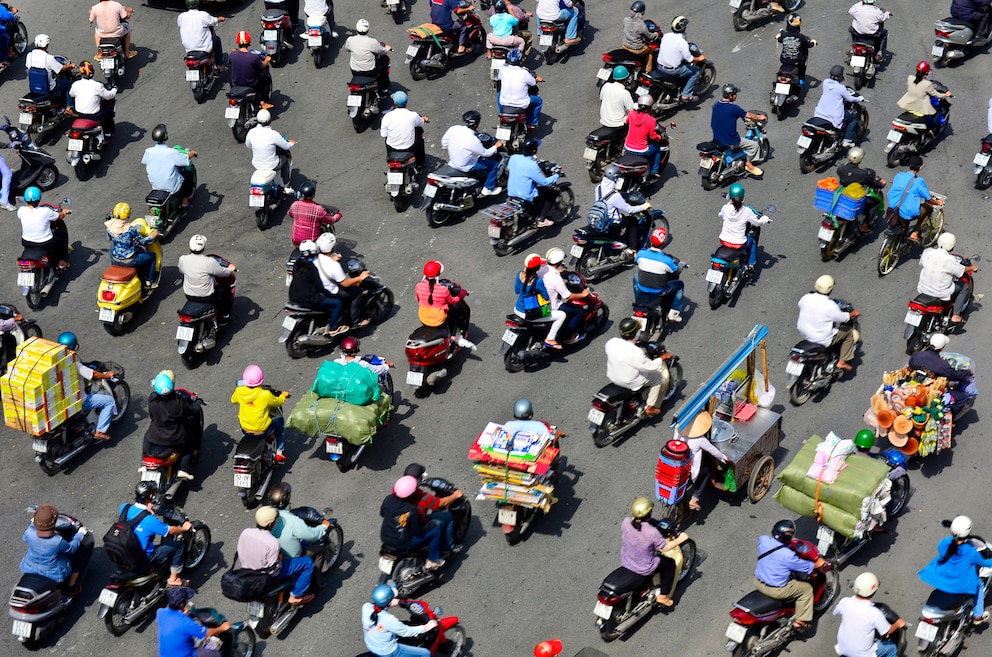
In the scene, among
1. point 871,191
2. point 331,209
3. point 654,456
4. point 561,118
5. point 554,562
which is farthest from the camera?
point 561,118

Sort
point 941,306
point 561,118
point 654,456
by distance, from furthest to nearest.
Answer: point 561,118
point 941,306
point 654,456

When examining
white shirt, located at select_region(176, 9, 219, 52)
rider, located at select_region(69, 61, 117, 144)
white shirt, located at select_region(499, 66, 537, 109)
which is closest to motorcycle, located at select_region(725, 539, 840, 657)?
white shirt, located at select_region(499, 66, 537, 109)

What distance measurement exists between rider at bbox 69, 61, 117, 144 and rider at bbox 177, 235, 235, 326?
5.72 metres

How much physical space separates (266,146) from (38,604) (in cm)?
990

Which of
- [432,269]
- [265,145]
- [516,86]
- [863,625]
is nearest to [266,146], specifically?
[265,145]

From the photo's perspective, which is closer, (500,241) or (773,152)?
(500,241)

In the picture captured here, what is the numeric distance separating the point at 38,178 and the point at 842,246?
48.3 feet

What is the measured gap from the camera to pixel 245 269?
80.5 ft

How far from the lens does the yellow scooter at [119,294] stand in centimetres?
2278

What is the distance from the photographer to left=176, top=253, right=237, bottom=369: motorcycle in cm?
2209

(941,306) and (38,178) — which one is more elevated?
(941,306)

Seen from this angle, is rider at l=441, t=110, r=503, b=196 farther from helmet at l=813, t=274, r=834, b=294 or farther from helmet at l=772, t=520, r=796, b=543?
helmet at l=772, t=520, r=796, b=543

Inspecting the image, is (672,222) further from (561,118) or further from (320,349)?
(320,349)

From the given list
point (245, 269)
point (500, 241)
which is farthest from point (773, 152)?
point (245, 269)
